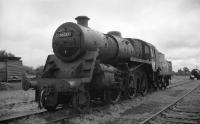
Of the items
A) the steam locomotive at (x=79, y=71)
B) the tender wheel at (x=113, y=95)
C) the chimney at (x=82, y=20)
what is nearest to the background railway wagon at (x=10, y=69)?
the steam locomotive at (x=79, y=71)

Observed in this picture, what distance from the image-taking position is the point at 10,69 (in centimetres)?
2131

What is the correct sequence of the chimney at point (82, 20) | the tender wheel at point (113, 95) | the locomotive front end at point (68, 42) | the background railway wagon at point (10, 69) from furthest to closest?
the background railway wagon at point (10, 69) → the tender wheel at point (113, 95) → the chimney at point (82, 20) → the locomotive front end at point (68, 42)

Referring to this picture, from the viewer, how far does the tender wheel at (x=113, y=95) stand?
989 cm

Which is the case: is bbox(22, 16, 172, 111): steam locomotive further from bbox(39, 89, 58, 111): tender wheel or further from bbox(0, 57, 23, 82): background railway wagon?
bbox(0, 57, 23, 82): background railway wagon

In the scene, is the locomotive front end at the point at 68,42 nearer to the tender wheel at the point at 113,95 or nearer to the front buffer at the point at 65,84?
the front buffer at the point at 65,84

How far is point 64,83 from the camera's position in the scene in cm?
770

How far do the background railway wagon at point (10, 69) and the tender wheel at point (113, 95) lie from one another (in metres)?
12.9

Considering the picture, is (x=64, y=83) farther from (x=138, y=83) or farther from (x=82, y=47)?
(x=138, y=83)

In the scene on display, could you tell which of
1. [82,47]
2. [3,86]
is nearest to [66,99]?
[82,47]

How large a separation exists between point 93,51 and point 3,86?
39.8 ft

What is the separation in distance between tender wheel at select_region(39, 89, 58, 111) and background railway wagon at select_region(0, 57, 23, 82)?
529 inches

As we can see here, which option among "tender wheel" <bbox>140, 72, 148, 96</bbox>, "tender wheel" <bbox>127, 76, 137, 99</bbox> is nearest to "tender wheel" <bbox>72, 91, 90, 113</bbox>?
"tender wheel" <bbox>127, 76, 137, 99</bbox>

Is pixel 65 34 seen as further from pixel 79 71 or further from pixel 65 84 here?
pixel 65 84

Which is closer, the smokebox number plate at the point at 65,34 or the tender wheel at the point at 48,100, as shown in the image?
the tender wheel at the point at 48,100
